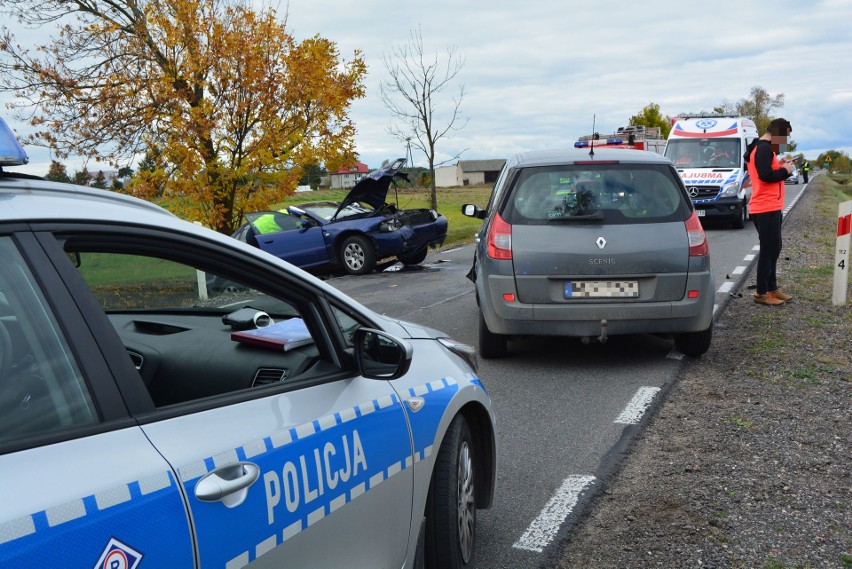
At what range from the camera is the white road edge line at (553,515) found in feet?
12.7

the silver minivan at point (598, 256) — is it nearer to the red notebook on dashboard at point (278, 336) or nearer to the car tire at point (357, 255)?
the red notebook on dashboard at point (278, 336)

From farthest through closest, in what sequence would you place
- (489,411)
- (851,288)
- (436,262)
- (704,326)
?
1. (436,262)
2. (851,288)
3. (704,326)
4. (489,411)

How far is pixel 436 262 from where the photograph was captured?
17.9m

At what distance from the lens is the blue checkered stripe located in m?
1.98

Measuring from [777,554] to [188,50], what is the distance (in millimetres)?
16734

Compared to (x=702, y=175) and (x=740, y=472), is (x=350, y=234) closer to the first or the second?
(x=702, y=175)

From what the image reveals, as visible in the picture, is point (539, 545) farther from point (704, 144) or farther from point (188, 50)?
point (704, 144)

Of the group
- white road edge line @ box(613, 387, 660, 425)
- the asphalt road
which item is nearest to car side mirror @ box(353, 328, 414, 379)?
the asphalt road

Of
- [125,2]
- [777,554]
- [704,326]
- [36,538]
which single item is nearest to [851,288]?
[704,326]

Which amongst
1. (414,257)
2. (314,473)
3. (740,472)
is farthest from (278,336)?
(414,257)

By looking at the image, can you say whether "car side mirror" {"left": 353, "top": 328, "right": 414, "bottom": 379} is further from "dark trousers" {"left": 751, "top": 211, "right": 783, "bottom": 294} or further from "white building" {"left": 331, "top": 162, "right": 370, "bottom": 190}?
"white building" {"left": 331, "top": 162, "right": 370, "bottom": 190}

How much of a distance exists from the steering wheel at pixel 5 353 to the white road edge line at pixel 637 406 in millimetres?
4352

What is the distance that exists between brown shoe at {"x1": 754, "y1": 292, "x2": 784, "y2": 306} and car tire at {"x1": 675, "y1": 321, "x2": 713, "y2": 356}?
2704 mm

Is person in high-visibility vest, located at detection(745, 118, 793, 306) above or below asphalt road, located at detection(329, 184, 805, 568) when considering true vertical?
above
